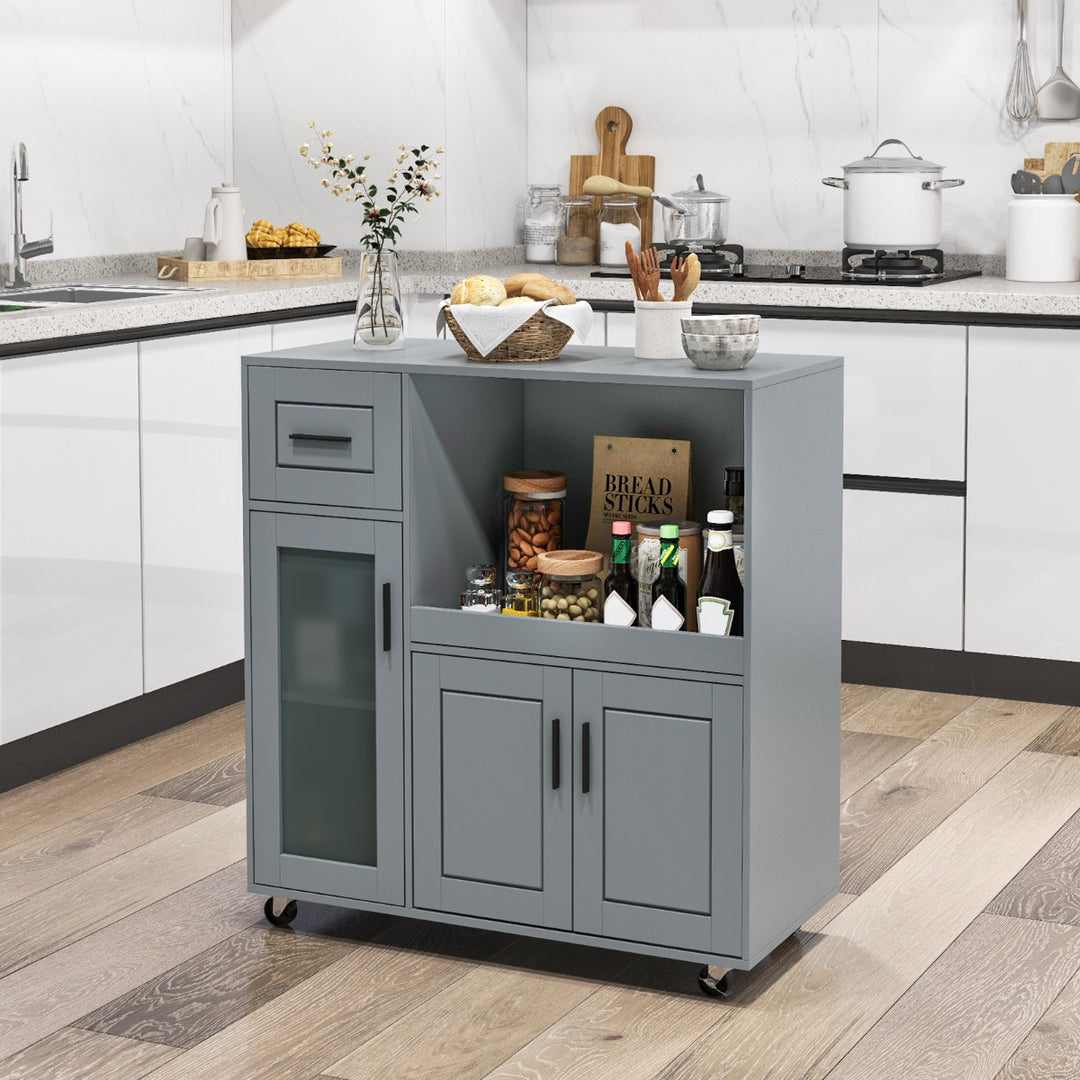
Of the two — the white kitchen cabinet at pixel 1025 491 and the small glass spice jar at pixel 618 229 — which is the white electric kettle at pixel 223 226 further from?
the white kitchen cabinet at pixel 1025 491

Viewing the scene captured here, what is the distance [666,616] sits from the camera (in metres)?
2.48

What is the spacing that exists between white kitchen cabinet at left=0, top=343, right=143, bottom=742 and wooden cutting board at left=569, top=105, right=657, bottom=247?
5.94 ft

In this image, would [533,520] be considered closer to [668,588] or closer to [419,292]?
[668,588]

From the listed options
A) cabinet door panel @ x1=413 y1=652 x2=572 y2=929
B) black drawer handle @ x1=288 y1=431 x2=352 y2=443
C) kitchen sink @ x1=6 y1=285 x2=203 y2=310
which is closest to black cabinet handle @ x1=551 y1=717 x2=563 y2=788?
cabinet door panel @ x1=413 y1=652 x2=572 y2=929

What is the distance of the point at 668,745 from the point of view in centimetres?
247

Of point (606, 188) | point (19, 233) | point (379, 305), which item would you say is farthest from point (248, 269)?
point (379, 305)

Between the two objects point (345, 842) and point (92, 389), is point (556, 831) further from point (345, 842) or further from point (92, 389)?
point (92, 389)

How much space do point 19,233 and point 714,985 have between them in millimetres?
2549

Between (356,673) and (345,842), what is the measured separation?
26 cm

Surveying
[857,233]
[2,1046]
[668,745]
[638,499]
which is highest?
[857,233]

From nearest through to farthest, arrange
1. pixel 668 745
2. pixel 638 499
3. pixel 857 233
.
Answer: pixel 668 745 < pixel 638 499 < pixel 857 233

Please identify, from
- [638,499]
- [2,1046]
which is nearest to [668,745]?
[638,499]

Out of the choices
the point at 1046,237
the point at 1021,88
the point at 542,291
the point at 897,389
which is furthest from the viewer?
the point at 1021,88

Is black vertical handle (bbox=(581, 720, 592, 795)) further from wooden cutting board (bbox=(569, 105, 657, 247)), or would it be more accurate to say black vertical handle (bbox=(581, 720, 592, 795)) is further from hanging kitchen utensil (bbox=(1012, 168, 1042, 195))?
wooden cutting board (bbox=(569, 105, 657, 247))
